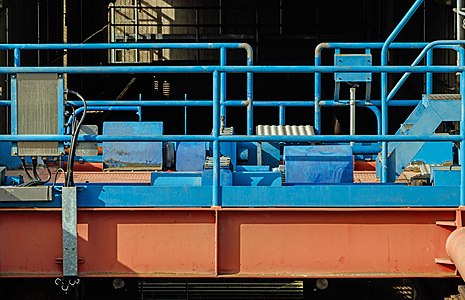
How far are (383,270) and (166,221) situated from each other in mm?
1627

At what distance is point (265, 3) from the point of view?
2669cm

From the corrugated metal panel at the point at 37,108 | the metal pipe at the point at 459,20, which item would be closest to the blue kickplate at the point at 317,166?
the metal pipe at the point at 459,20

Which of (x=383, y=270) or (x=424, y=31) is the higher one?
(x=424, y=31)

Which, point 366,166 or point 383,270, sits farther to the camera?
point 366,166

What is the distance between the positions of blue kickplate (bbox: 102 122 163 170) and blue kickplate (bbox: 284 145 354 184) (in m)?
2.19

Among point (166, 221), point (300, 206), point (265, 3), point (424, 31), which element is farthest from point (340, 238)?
point (265, 3)
